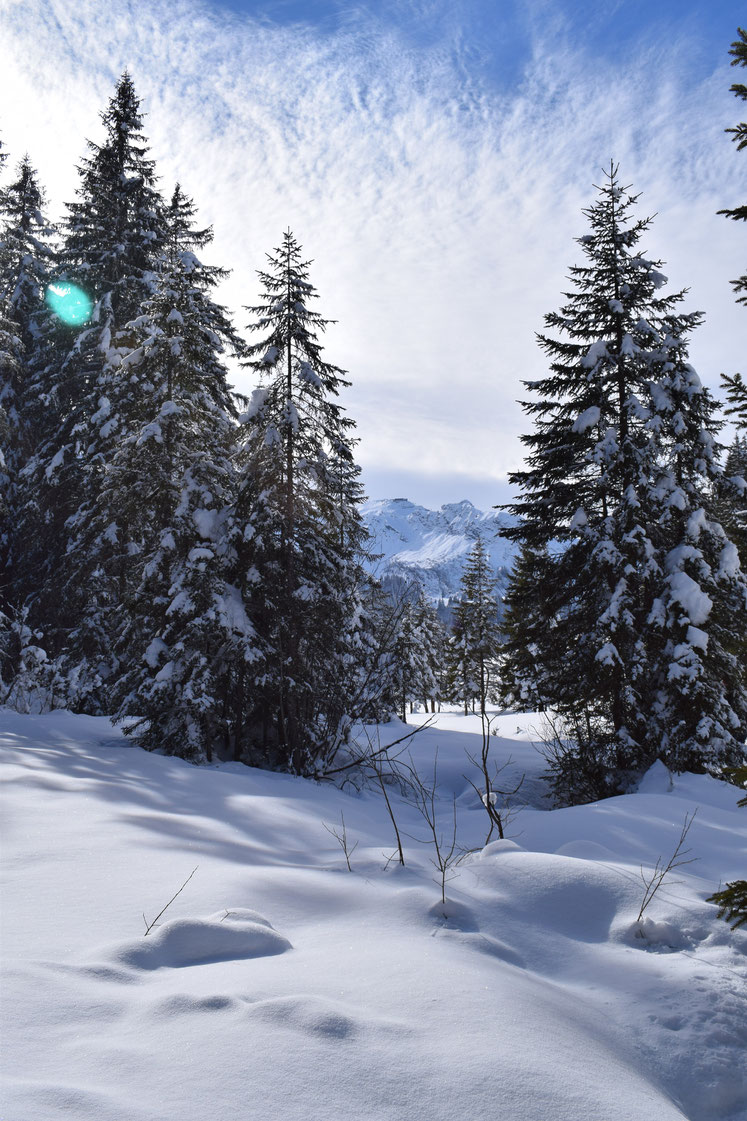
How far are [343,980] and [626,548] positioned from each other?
37.6 feet

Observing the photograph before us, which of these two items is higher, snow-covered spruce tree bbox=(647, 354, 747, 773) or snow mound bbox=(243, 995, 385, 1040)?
snow-covered spruce tree bbox=(647, 354, 747, 773)

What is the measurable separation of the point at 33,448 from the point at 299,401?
1374 centimetres

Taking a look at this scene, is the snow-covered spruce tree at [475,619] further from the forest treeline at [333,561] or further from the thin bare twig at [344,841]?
the thin bare twig at [344,841]

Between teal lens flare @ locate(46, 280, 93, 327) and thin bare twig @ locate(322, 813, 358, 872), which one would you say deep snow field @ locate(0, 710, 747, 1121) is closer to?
thin bare twig @ locate(322, 813, 358, 872)

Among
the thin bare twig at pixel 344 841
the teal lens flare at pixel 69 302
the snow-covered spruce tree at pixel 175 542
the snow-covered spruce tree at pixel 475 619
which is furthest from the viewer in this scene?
the snow-covered spruce tree at pixel 475 619

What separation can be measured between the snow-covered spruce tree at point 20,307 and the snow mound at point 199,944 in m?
19.9

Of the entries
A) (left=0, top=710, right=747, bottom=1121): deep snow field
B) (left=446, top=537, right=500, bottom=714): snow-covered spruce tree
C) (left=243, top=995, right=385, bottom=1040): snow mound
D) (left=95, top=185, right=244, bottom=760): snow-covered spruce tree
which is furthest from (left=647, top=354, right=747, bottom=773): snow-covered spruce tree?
(left=446, top=537, right=500, bottom=714): snow-covered spruce tree

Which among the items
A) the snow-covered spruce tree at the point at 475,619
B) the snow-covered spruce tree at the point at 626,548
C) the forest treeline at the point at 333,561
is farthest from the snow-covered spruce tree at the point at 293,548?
the snow-covered spruce tree at the point at 475,619

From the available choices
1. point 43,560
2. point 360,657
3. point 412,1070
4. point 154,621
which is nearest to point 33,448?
point 43,560

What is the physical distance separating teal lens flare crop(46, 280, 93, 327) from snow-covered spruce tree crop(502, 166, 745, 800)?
15.0 meters

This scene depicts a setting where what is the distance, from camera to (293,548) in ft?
41.3

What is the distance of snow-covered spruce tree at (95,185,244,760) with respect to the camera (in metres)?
11.3

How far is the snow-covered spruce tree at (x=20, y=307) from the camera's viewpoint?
20672mm

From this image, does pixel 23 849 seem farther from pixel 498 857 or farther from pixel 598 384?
pixel 598 384
